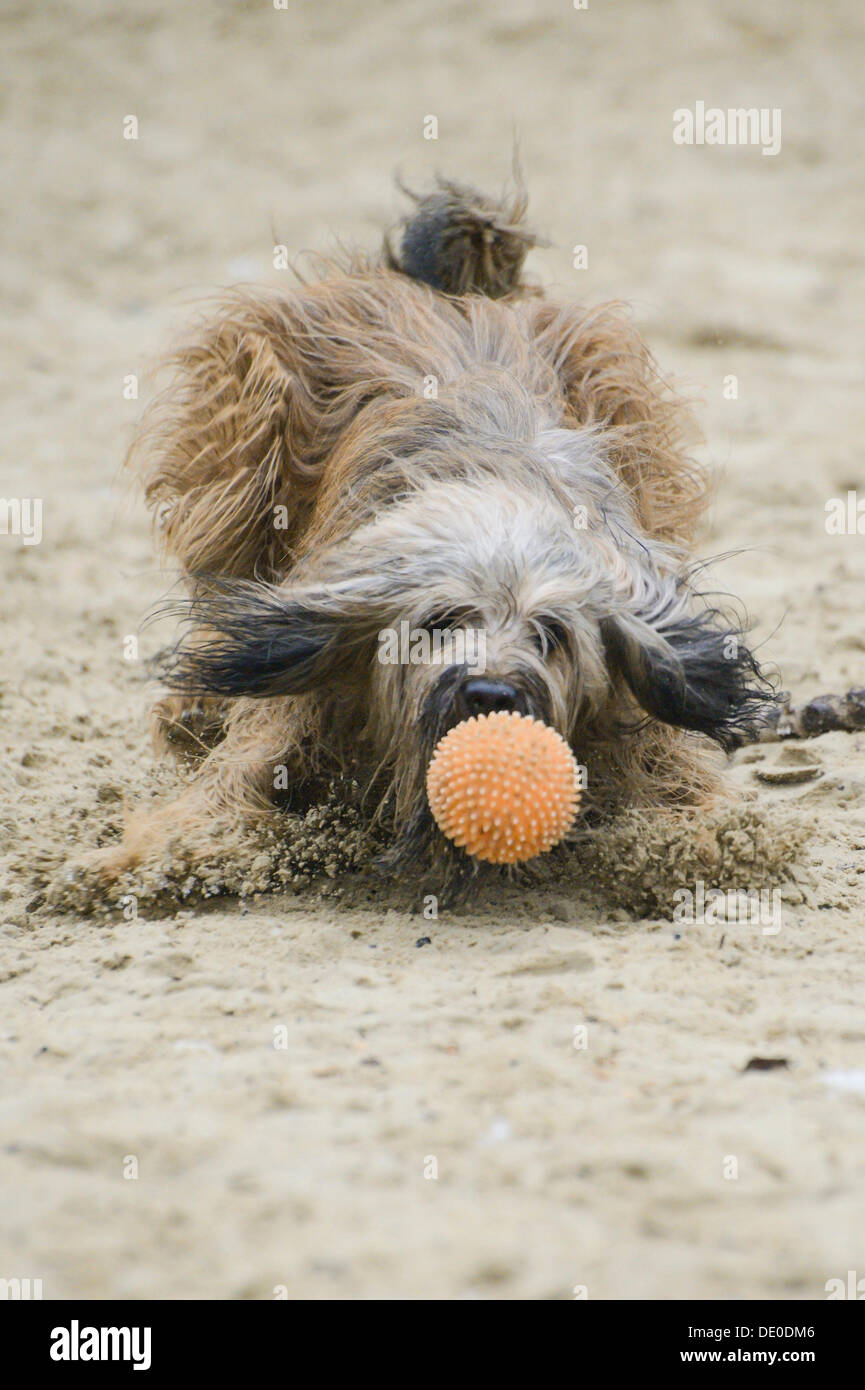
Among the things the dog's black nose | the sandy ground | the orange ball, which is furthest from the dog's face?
the sandy ground

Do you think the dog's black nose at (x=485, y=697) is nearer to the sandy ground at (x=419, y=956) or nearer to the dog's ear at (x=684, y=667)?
the dog's ear at (x=684, y=667)

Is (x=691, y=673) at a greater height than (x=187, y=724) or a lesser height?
greater

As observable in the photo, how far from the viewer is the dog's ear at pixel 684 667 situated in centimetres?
350

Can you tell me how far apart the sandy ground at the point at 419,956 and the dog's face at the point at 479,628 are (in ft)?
1.39

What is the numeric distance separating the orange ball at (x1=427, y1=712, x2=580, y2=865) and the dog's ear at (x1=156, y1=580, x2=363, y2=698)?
18.6 inches

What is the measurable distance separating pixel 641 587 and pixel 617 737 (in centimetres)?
41

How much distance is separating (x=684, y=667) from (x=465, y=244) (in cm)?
193

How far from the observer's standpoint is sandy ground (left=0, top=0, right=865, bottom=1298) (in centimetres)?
206

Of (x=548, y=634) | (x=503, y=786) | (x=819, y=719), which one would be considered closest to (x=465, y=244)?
(x=819, y=719)

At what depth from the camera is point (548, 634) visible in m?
3.34

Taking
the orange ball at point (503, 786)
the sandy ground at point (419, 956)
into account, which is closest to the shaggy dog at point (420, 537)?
Answer: the orange ball at point (503, 786)

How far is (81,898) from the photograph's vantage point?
3.57 meters

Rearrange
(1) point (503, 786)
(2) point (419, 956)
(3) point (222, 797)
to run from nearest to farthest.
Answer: (1) point (503, 786), (2) point (419, 956), (3) point (222, 797)

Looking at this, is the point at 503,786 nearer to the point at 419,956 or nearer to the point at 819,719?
the point at 419,956
